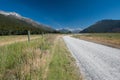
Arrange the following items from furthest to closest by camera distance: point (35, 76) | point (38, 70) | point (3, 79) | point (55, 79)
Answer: point (55, 79)
point (38, 70)
point (35, 76)
point (3, 79)

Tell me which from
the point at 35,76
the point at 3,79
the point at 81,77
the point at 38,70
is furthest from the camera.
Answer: the point at 81,77

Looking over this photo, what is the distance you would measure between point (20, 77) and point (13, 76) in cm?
21

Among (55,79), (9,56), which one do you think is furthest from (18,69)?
(9,56)

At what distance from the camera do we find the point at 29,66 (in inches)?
246

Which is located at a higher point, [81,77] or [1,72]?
[1,72]

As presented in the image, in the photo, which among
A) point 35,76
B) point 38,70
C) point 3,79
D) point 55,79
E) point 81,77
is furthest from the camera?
point 81,77

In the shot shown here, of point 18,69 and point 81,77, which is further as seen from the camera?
point 81,77

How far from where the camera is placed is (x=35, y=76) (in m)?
5.70

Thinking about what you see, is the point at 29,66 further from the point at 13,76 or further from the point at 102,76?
the point at 102,76

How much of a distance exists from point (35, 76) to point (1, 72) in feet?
3.63

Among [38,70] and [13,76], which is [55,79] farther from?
[13,76]

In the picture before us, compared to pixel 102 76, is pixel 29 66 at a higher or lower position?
higher

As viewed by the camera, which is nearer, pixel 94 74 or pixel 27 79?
pixel 27 79

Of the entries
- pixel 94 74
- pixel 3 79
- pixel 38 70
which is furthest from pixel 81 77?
pixel 3 79
